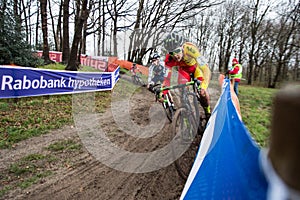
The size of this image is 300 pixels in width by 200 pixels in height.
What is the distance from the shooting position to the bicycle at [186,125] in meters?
3.46

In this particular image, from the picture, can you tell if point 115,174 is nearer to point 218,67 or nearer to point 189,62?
point 189,62

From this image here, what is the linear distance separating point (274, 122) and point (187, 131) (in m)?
3.33

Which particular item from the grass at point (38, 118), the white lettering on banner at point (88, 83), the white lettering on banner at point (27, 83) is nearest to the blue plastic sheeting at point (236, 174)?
the grass at point (38, 118)

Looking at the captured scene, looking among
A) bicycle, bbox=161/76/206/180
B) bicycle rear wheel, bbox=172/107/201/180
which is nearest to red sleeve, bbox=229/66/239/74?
bicycle, bbox=161/76/206/180

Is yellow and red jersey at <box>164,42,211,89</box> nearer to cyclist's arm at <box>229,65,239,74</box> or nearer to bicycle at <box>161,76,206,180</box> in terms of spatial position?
bicycle at <box>161,76,206,180</box>

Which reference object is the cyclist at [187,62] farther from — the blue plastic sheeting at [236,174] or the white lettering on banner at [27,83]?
the white lettering on banner at [27,83]

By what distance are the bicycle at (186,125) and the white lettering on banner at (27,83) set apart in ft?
17.3

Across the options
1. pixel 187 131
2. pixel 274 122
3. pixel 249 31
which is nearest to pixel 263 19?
pixel 249 31

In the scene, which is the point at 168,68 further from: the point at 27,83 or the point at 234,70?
the point at 234,70

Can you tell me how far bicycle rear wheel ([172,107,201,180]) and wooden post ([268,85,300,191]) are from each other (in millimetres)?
2958

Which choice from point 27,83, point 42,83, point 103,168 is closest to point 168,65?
point 103,168

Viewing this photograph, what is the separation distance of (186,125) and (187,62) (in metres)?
1.26

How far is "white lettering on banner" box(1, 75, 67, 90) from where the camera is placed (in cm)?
619

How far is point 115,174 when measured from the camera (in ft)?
11.1
